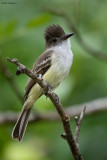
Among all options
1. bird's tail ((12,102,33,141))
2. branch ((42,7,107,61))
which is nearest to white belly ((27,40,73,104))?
bird's tail ((12,102,33,141))

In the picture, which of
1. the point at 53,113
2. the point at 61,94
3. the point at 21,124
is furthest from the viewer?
the point at 53,113

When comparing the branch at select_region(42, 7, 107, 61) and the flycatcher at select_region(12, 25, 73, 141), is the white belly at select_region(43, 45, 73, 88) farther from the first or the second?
the branch at select_region(42, 7, 107, 61)

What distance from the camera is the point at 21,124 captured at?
4.62m

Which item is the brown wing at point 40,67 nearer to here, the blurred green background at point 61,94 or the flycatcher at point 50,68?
the flycatcher at point 50,68

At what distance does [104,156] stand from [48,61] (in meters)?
1.26

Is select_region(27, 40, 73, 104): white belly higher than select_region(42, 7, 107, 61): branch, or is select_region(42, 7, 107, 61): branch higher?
select_region(42, 7, 107, 61): branch

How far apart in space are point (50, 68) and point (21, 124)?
0.59 m

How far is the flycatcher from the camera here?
4512mm

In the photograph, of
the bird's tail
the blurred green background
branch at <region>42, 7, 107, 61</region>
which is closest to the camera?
the bird's tail

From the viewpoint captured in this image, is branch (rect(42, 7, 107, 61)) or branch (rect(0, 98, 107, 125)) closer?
branch (rect(42, 7, 107, 61))

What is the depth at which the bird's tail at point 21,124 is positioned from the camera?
4320 mm

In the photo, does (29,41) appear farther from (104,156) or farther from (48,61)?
(104,156)

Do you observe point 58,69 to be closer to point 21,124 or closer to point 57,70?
point 57,70

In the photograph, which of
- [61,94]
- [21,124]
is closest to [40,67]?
[61,94]
